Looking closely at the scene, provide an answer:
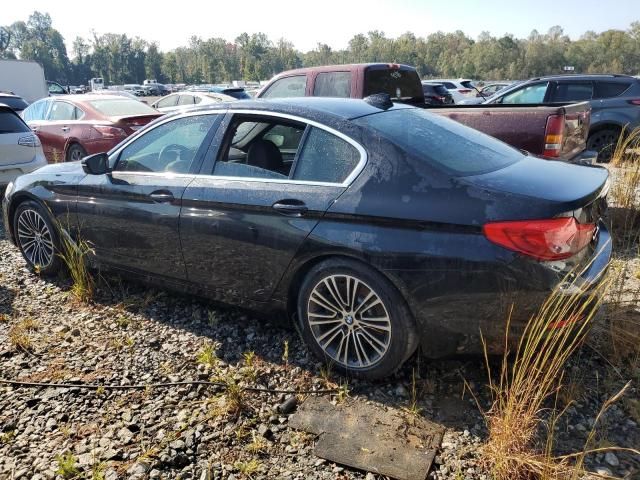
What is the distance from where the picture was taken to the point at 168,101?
14.4 meters

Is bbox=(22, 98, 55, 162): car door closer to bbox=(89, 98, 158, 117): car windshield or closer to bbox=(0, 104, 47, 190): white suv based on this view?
bbox=(89, 98, 158, 117): car windshield

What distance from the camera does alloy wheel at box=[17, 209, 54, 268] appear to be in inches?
183

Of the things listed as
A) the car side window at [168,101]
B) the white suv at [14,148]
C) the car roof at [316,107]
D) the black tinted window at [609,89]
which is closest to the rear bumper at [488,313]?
the car roof at [316,107]

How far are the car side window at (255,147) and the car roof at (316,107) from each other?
0.08 meters

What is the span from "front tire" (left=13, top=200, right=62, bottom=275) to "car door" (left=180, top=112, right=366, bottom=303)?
1.74 metres

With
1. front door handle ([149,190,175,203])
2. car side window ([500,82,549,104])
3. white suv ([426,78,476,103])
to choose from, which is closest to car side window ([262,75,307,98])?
front door handle ([149,190,175,203])

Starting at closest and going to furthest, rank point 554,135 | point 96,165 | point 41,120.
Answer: point 96,165 → point 554,135 → point 41,120

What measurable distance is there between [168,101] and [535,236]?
1362 centimetres

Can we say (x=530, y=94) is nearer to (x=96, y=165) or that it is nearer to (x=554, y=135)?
(x=554, y=135)

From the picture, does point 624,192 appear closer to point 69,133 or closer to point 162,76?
point 69,133

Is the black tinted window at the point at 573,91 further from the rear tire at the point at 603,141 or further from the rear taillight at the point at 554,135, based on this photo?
the rear taillight at the point at 554,135

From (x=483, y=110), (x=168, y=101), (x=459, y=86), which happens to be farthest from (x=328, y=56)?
(x=483, y=110)

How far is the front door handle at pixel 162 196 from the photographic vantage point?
363 centimetres

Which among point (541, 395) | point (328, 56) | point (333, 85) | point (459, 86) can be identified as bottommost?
point (541, 395)
